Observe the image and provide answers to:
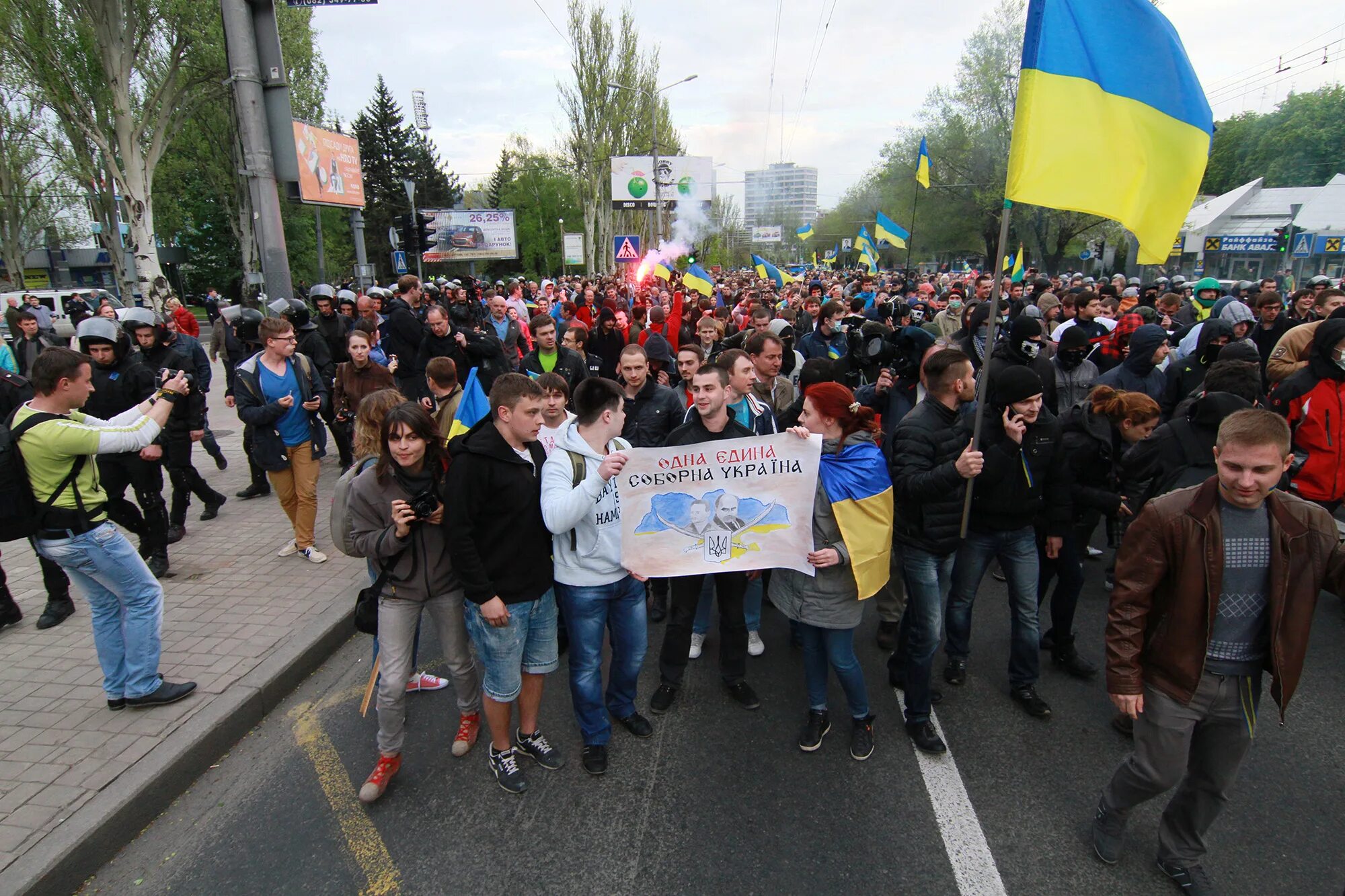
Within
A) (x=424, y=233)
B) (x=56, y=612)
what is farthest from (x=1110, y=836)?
(x=424, y=233)

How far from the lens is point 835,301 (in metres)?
7.64

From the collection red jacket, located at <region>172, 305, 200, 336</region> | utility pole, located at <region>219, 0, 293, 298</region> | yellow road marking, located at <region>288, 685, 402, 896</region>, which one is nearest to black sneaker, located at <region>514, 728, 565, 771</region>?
yellow road marking, located at <region>288, 685, 402, 896</region>

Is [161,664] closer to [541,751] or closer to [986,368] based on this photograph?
[541,751]

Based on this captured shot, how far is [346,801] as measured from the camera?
336cm

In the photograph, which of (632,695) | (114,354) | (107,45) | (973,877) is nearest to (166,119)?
(107,45)

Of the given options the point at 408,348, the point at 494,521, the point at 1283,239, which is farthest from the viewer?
the point at 1283,239

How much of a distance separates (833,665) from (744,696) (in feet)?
2.36

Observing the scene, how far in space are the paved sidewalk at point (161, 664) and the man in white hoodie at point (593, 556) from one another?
205 cm

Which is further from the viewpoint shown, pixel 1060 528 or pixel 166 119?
pixel 166 119

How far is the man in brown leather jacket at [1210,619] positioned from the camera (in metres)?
2.44

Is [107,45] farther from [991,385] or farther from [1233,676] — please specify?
[1233,676]

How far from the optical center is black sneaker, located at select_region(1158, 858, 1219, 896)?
8.71 ft

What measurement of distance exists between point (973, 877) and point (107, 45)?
29.5 m

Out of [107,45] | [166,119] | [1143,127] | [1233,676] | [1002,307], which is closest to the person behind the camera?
[1233,676]
